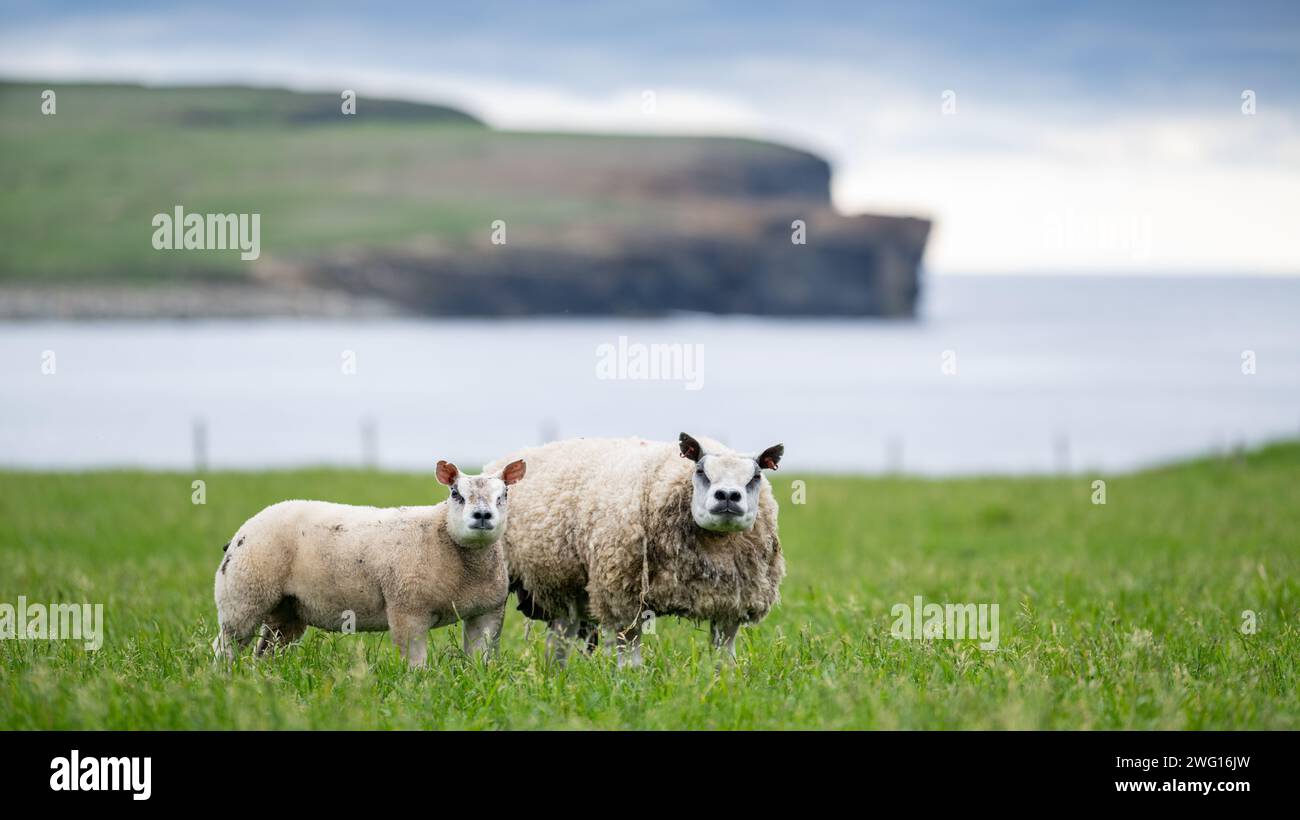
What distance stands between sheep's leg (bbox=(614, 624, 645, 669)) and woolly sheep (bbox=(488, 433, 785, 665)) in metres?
0.01

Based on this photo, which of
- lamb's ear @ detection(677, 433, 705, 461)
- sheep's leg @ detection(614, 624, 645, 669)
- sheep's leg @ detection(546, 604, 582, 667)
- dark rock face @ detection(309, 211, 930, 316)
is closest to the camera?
lamb's ear @ detection(677, 433, 705, 461)

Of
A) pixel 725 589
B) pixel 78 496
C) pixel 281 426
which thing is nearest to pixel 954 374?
pixel 281 426

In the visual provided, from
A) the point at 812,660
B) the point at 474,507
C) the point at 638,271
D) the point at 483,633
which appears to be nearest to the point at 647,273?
the point at 638,271

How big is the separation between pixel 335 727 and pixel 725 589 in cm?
302

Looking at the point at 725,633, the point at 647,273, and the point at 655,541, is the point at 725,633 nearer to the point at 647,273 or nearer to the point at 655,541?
the point at 655,541

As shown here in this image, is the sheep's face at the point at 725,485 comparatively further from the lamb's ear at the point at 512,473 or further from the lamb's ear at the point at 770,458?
the lamb's ear at the point at 512,473

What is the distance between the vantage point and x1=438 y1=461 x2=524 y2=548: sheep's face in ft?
27.6

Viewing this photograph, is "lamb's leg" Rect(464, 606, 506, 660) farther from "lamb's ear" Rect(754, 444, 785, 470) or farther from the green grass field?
"lamb's ear" Rect(754, 444, 785, 470)

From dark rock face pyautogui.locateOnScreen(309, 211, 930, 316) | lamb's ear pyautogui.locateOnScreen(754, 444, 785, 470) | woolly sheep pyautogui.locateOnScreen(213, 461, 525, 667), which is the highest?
dark rock face pyautogui.locateOnScreen(309, 211, 930, 316)

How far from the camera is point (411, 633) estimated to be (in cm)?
866

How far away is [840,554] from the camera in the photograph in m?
19.4

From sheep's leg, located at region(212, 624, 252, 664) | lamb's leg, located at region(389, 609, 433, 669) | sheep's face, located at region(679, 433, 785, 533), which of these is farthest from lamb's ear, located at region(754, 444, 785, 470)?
sheep's leg, located at region(212, 624, 252, 664)

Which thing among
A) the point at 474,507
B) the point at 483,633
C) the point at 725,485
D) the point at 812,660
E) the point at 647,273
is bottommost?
the point at 812,660

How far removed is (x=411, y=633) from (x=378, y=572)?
A: 0.45m
